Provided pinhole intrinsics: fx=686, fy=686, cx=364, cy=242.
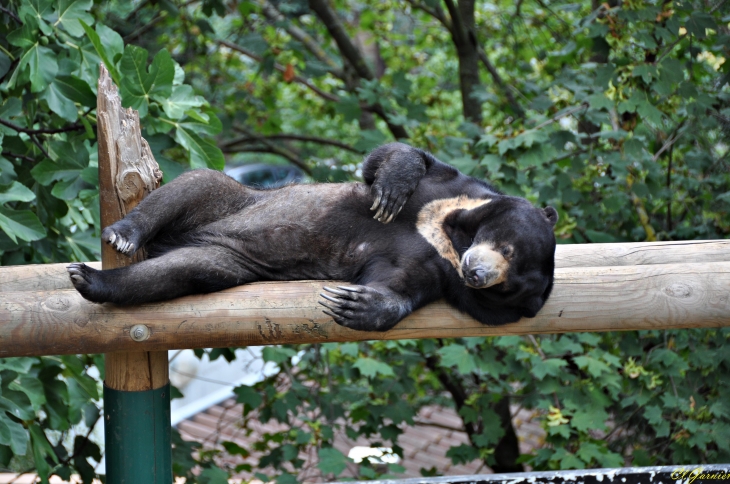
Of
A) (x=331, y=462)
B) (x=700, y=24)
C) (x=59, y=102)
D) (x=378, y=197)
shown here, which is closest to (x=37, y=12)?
(x=59, y=102)

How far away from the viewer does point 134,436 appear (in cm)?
221

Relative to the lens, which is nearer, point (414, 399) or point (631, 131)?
point (631, 131)

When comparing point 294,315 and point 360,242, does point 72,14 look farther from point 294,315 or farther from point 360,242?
point 294,315

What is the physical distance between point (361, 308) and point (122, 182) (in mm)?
864

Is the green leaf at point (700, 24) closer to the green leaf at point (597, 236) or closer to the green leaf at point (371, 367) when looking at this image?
the green leaf at point (597, 236)

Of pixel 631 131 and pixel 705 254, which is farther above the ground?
pixel 631 131

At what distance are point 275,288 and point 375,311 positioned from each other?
0.32 meters

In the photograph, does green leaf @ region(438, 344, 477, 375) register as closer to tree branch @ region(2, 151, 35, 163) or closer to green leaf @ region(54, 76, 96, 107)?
green leaf @ region(54, 76, 96, 107)

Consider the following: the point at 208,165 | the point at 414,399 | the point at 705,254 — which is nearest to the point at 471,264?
the point at 705,254

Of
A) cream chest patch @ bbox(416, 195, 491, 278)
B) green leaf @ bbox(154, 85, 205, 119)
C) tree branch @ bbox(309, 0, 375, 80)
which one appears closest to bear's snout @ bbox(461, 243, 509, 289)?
cream chest patch @ bbox(416, 195, 491, 278)

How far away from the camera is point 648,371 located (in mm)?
3514

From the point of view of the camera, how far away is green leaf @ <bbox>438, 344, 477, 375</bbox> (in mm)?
3188

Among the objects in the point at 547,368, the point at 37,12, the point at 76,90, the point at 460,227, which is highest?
the point at 37,12

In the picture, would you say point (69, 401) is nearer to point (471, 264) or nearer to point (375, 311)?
point (375, 311)
